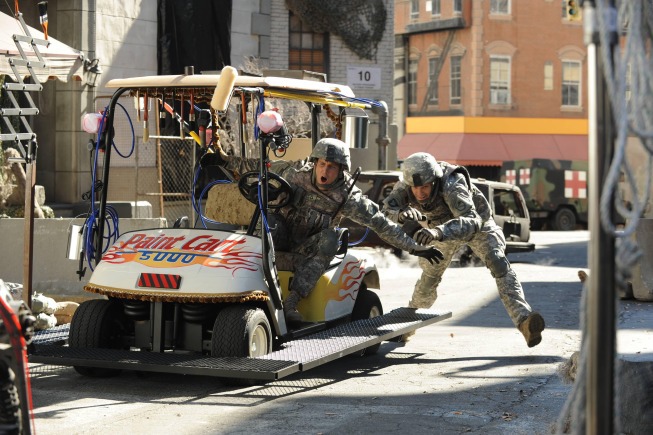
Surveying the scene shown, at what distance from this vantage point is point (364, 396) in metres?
8.64

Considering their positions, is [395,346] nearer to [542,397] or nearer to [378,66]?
[542,397]

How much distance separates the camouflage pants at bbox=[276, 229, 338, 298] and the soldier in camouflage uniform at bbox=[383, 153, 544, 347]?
712 mm

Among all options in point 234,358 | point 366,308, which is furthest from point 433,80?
point 234,358

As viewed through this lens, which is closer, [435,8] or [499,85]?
[499,85]

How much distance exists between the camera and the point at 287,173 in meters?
9.97

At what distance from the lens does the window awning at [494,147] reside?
4491cm

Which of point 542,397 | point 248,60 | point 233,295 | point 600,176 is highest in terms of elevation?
→ point 248,60

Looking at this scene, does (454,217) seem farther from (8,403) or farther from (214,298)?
(8,403)

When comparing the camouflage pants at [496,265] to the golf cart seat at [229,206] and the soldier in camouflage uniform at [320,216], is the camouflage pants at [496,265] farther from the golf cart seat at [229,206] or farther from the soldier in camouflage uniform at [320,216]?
the golf cart seat at [229,206]

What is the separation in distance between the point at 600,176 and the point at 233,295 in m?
4.90

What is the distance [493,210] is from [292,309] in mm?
12421

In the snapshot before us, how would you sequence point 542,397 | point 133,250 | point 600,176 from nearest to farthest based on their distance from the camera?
1. point 600,176
2. point 542,397
3. point 133,250

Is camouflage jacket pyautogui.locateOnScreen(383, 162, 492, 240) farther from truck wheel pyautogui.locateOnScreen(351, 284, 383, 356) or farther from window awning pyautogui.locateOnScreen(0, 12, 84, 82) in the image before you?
window awning pyautogui.locateOnScreen(0, 12, 84, 82)

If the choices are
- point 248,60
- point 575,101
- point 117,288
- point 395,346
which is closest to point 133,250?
point 117,288
